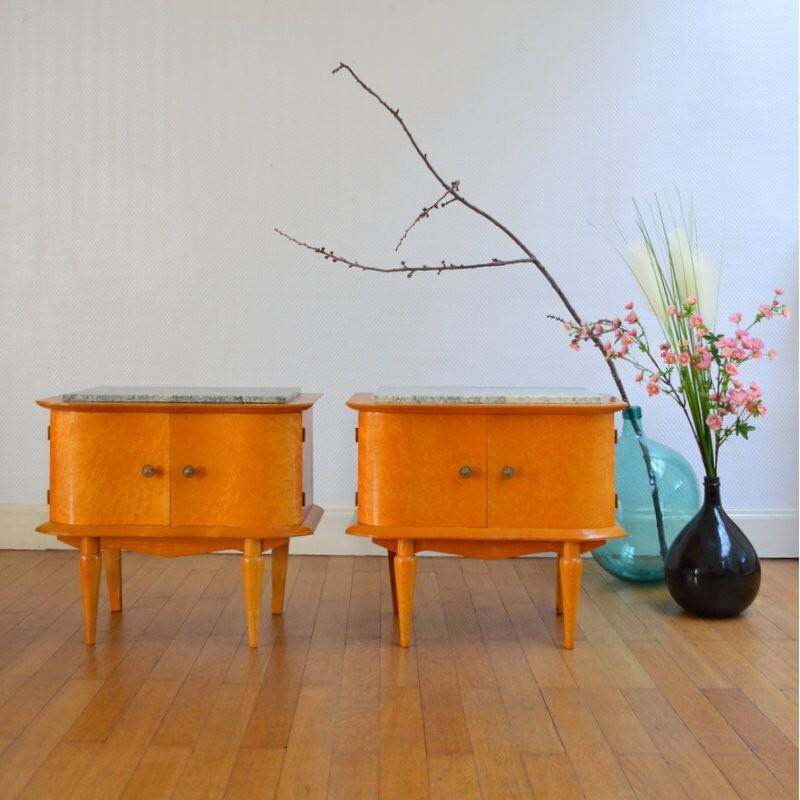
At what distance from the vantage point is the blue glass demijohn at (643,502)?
3.00m

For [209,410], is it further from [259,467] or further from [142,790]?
[142,790]

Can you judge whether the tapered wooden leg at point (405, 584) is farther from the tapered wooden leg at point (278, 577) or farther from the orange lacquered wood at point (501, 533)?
the tapered wooden leg at point (278, 577)

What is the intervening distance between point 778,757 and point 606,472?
77 cm

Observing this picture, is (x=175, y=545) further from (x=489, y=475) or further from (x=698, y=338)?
(x=698, y=338)

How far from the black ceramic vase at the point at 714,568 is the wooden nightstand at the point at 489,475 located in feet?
1.22

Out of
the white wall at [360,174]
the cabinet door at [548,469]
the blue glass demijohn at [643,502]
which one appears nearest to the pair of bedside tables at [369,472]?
the cabinet door at [548,469]

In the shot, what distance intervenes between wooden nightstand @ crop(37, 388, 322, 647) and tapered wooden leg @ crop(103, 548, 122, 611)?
280 millimetres

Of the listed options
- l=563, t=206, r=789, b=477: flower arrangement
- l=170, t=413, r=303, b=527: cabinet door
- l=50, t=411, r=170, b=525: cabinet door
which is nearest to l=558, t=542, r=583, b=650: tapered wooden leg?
l=563, t=206, r=789, b=477: flower arrangement

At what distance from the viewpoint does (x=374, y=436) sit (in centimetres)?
244

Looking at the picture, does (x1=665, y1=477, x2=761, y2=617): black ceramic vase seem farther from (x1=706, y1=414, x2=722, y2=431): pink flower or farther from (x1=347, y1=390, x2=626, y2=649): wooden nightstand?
(x1=347, y1=390, x2=626, y2=649): wooden nightstand

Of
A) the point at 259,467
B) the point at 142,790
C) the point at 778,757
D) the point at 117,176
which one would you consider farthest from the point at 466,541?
the point at 117,176

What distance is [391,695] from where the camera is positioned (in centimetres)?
212

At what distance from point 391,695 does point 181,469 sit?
0.69 m

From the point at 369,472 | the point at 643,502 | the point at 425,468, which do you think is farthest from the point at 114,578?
the point at 643,502
